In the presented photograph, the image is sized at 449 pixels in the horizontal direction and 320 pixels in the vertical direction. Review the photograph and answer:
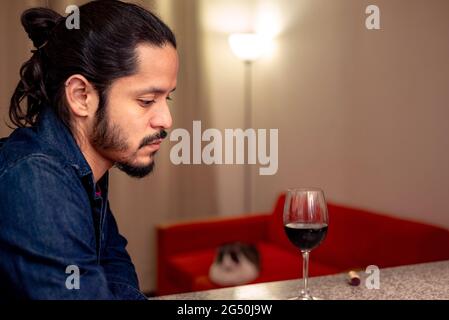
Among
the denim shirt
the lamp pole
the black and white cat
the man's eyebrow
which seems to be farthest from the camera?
the lamp pole

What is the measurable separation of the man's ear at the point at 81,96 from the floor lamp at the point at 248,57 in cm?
196

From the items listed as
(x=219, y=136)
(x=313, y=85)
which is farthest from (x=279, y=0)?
(x=219, y=136)

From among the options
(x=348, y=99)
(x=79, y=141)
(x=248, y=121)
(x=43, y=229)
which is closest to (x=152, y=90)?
(x=79, y=141)

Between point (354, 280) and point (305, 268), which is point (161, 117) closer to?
point (305, 268)

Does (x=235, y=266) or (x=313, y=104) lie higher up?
(x=313, y=104)

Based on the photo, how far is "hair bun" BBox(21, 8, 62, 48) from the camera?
74cm

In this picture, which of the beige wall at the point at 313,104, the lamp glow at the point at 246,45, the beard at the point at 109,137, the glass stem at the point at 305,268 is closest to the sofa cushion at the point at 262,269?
the beige wall at the point at 313,104

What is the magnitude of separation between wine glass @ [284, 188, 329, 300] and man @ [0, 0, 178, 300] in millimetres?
208

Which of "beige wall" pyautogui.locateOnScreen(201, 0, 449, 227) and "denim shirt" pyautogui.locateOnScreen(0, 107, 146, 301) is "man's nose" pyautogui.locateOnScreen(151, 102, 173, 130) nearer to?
"denim shirt" pyautogui.locateOnScreen(0, 107, 146, 301)

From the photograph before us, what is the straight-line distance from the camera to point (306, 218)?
0.73m

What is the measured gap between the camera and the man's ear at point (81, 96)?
0.67m

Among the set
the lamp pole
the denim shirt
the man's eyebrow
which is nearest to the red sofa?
the lamp pole

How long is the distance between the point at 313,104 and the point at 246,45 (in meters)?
0.47

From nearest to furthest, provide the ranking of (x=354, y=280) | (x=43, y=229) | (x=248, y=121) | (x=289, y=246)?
(x=43, y=229) < (x=354, y=280) < (x=289, y=246) < (x=248, y=121)
